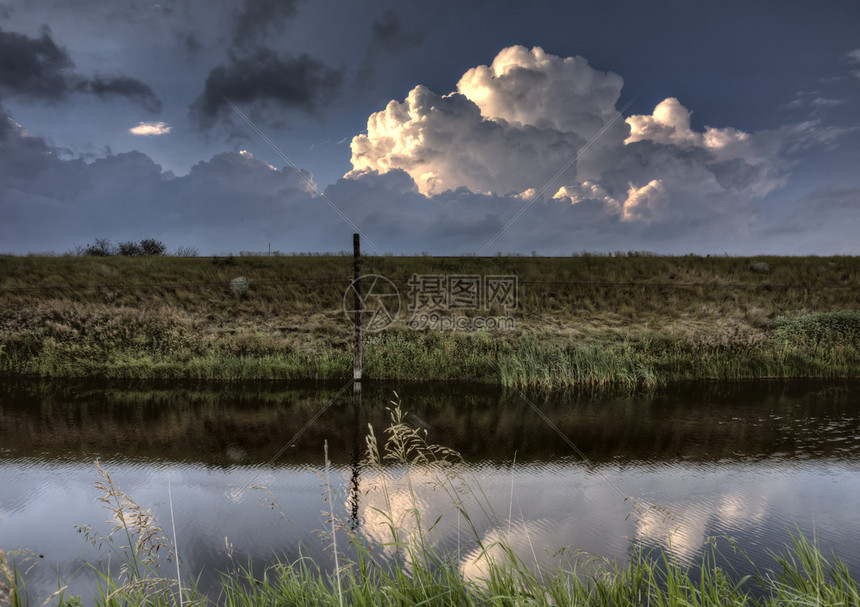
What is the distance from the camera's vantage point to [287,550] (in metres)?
6.48

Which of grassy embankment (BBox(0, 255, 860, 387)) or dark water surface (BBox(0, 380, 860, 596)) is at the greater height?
grassy embankment (BBox(0, 255, 860, 387))

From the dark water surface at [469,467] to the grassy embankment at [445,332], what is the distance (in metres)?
3.03

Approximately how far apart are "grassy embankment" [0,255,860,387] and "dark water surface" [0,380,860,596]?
9.95ft

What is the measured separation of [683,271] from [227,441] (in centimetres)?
3226

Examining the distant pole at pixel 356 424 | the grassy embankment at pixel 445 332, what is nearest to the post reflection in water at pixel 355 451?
the distant pole at pixel 356 424

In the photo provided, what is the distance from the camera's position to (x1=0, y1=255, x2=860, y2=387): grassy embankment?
20.6 metres

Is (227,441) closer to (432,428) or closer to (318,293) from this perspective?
(432,428)

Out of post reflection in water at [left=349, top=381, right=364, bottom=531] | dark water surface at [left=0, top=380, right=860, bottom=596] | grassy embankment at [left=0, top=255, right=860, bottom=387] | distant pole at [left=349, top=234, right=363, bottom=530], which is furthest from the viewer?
grassy embankment at [left=0, top=255, right=860, bottom=387]

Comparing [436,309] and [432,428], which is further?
[436,309]

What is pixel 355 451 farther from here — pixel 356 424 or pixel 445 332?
pixel 445 332

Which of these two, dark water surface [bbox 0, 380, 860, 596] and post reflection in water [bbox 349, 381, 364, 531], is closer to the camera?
dark water surface [bbox 0, 380, 860, 596]

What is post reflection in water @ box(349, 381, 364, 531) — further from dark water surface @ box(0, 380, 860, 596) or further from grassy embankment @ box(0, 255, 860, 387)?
grassy embankment @ box(0, 255, 860, 387)

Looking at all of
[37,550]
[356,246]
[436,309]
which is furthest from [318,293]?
[37,550]

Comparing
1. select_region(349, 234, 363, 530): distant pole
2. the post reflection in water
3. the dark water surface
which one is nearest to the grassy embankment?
select_region(349, 234, 363, 530): distant pole
